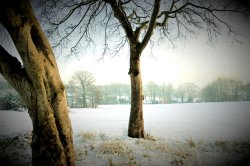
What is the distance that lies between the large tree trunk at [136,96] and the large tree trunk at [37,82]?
488 centimetres

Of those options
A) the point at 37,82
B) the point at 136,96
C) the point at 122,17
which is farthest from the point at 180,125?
the point at 37,82

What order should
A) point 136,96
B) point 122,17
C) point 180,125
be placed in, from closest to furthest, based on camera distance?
point 122,17 < point 136,96 < point 180,125

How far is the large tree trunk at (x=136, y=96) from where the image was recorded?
28.7 ft

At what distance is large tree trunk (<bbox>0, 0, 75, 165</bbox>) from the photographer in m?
3.55

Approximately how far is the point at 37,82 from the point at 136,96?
5707 millimetres

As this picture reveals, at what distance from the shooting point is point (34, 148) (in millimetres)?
3941

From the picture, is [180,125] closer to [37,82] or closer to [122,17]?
[122,17]

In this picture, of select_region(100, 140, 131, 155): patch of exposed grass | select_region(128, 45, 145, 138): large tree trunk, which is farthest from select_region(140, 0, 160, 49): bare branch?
select_region(100, 140, 131, 155): patch of exposed grass

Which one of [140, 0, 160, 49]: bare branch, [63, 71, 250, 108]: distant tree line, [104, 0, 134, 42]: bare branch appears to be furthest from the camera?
[63, 71, 250, 108]: distant tree line

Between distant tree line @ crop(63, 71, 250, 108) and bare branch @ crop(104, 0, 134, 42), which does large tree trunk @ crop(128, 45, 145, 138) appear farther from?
distant tree line @ crop(63, 71, 250, 108)

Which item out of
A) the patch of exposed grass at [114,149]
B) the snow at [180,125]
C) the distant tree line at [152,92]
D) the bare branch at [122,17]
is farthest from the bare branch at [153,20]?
the distant tree line at [152,92]

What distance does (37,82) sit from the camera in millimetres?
3711

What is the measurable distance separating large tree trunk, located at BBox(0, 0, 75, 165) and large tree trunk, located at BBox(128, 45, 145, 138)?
16.0 feet

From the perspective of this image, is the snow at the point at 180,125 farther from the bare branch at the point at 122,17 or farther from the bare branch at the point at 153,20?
the bare branch at the point at 122,17
